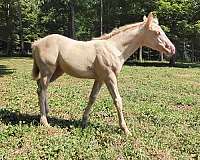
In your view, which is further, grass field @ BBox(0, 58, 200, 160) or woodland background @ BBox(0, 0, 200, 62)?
woodland background @ BBox(0, 0, 200, 62)

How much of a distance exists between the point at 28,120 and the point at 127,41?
3.08 m

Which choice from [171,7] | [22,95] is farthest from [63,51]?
[171,7]

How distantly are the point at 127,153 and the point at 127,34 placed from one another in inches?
120

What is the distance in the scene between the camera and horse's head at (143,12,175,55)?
965 cm

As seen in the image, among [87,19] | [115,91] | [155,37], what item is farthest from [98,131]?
[87,19]

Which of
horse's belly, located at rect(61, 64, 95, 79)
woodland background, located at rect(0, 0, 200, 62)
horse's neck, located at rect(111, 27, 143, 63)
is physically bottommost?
woodland background, located at rect(0, 0, 200, 62)

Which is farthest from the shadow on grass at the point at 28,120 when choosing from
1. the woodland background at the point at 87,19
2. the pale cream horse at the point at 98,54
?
the woodland background at the point at 87,19

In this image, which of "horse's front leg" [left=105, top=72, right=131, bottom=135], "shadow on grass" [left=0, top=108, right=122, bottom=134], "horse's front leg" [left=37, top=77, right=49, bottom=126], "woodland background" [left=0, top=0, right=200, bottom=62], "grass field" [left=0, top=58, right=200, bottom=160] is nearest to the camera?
"grass field" [left=0, top=58, right=200, bottom=160]

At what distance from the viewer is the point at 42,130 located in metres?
9.26

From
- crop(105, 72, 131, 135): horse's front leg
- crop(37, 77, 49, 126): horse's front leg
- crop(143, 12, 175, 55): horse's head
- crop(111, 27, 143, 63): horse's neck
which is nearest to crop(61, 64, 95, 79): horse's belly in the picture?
crop(105, 72, 131, 135): horse's front leg

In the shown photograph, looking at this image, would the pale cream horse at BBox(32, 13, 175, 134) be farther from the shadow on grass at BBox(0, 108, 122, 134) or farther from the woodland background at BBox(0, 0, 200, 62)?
the woodland background at BBox(0, 0, 200, 62)

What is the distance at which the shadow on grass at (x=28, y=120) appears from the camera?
9.94 m

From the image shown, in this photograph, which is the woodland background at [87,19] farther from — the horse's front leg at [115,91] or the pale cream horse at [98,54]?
the horse's front leg at [115,91]

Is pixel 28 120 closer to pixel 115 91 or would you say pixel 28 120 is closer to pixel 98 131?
pixel 98 131
